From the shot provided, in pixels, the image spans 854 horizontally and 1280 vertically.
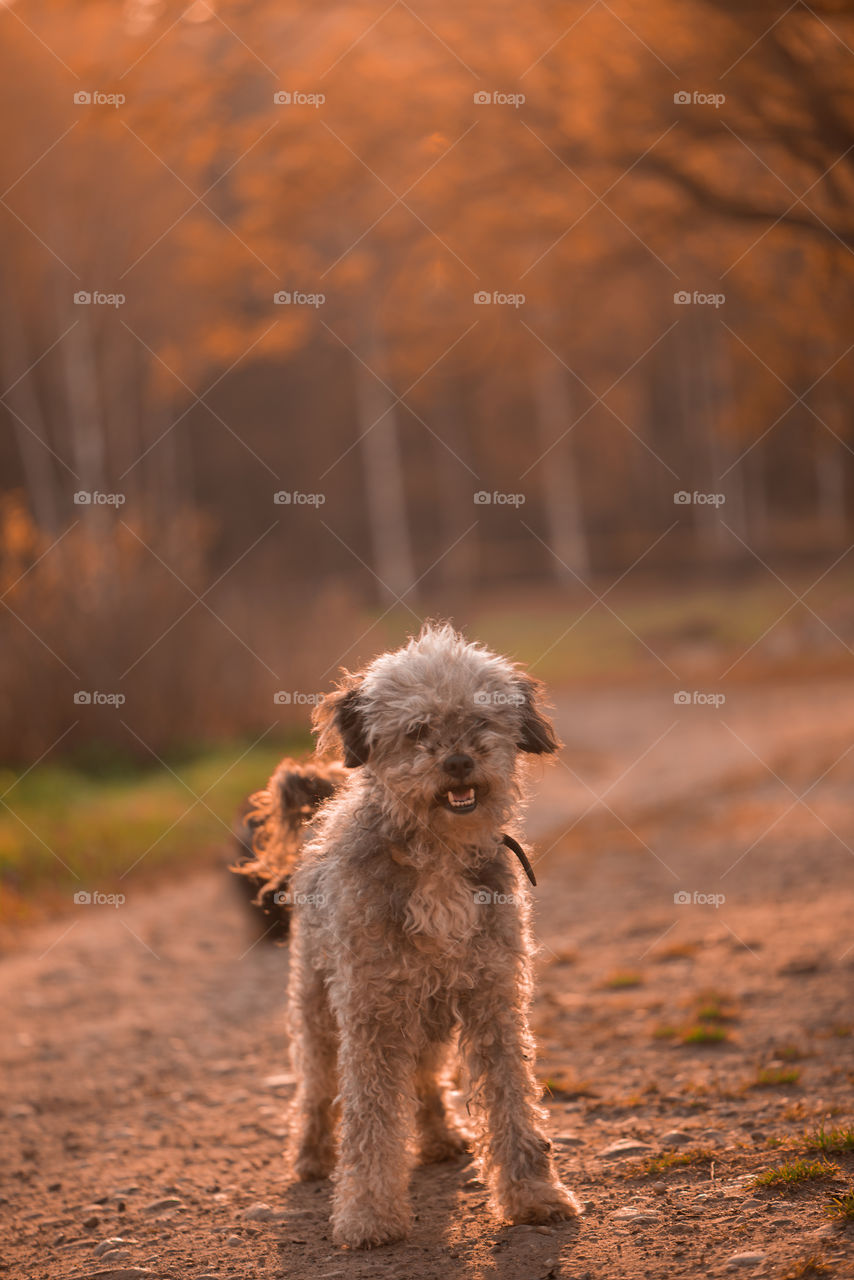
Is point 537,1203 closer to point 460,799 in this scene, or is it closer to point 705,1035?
point 460,799

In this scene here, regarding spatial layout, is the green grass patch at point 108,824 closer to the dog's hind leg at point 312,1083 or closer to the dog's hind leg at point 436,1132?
the dog's hind leg at point 312,1083

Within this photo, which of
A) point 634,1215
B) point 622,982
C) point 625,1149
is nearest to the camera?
point 634,1215

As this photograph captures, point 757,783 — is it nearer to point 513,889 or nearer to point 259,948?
point 259,948

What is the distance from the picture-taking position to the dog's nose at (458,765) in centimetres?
375

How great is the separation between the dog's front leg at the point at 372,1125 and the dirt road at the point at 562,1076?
0.34 feet

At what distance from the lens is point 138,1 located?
8.10 meters

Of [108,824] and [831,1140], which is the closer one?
[831,1140]

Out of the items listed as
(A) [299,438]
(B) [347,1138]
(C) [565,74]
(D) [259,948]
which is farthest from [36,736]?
(A) [299,438]

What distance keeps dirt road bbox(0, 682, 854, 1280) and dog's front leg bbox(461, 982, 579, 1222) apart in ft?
0.37

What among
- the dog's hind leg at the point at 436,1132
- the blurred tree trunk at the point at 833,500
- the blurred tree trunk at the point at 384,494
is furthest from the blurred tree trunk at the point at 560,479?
the dog's hind leg at the point at 436,1132

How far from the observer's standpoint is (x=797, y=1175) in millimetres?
3871

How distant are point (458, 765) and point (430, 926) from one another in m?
0.59

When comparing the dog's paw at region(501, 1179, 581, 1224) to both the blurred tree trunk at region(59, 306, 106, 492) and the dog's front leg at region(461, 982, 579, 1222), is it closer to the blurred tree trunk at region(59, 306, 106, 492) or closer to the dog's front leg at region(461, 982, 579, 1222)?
the dog's front leg at region(461, 982, 579, 1222)

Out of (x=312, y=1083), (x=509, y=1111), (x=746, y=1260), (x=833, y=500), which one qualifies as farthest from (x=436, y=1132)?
(x=833, y=500)
